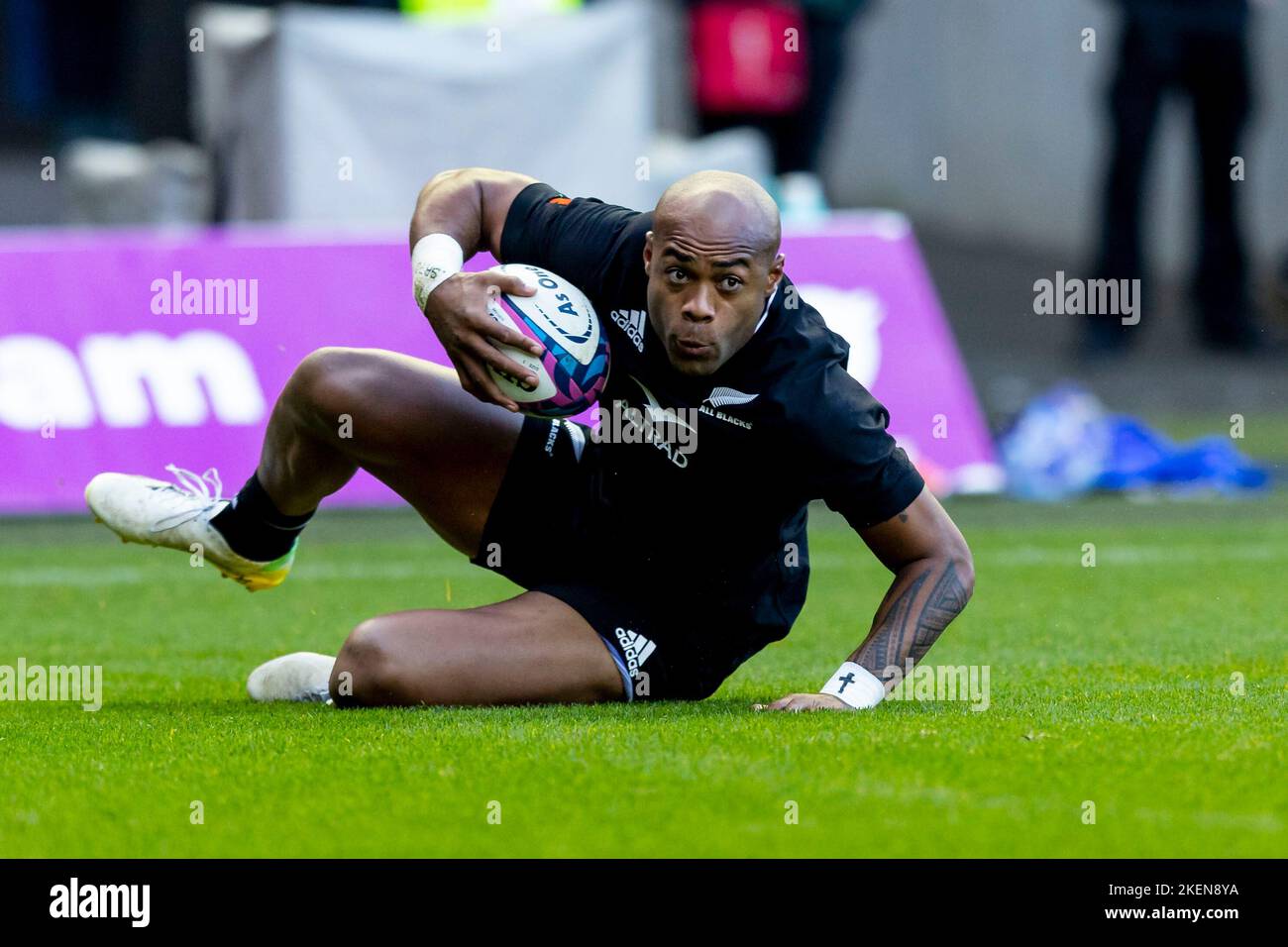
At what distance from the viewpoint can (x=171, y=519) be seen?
531cm

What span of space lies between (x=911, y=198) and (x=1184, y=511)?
30.3ft

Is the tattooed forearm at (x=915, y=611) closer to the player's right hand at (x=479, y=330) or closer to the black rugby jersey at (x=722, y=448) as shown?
the black rugby jersey at (x=722, y=448)

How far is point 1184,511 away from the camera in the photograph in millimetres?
10602

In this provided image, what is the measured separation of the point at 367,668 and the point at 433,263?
0.99 metres

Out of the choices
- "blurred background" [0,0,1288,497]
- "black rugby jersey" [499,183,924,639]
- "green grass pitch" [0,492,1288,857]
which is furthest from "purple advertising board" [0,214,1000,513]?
"black rugby jersey" [499,183,924,639]

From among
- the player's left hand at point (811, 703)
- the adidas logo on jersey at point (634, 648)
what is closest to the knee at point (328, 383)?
the adidas logo on jersey at point (634, 648)

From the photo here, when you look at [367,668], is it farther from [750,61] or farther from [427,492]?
[750,61]

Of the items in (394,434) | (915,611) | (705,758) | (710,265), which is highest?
(710,265)

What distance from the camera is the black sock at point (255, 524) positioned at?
5.24m

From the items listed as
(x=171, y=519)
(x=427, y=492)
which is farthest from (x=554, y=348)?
(x=171, y=519)

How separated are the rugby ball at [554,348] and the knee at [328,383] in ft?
1.96

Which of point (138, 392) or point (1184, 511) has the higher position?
point (138, 392)
